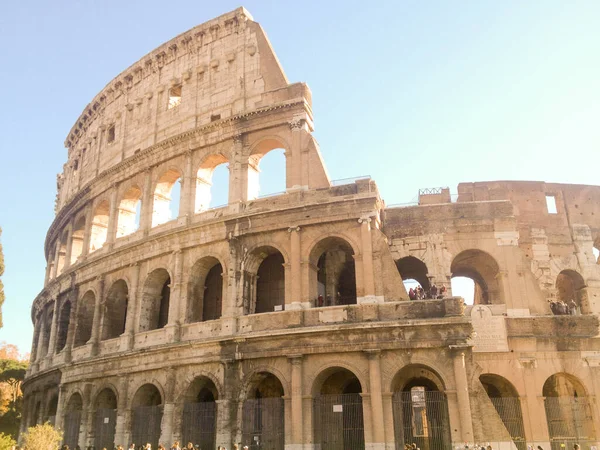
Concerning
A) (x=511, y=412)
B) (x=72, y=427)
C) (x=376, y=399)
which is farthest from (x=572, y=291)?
(x=72, y=427)

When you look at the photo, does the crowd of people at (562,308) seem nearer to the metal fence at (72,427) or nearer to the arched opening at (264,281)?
the arched opening at (264,281)

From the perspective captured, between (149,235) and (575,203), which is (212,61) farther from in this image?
(575,203)

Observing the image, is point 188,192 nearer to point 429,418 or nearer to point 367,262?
point 367,262

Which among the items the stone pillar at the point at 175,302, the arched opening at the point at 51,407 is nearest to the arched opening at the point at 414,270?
the stone pillar at the point at 175,302

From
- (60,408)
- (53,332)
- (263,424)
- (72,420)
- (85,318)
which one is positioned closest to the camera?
(263,424)

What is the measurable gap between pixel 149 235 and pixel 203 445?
24.4ft

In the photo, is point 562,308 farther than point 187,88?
No

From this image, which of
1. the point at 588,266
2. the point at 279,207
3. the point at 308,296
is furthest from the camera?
the point at 588,266

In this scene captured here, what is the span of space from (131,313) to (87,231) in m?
6.12

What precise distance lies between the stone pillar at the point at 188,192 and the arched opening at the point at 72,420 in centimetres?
807

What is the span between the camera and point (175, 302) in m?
17.9

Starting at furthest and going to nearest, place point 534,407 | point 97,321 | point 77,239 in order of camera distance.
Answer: point 77,239 < point 97,321 < point 534,407

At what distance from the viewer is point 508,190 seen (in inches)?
750

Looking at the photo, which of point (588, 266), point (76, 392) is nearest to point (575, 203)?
point (588, 266)
